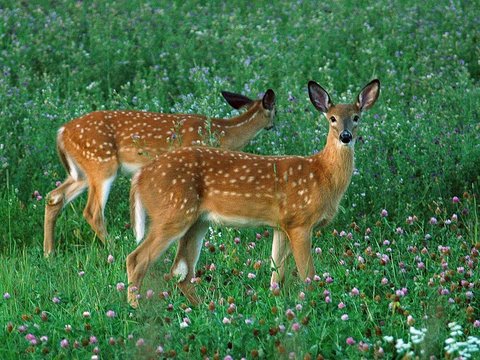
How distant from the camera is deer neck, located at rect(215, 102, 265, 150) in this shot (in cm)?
1006

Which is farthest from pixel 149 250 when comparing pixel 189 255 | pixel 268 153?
pixel 268 153

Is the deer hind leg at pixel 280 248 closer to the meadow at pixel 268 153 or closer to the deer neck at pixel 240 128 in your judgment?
the meadow at pixel 268 153

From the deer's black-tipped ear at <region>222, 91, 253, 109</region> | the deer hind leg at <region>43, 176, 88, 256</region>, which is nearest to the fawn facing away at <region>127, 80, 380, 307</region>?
the deer hind leg at <region>43, 176, 88, 256</region>

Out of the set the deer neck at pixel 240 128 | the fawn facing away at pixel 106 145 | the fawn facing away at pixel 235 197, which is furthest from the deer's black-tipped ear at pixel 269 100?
the fawn facing away at pixel 235 197

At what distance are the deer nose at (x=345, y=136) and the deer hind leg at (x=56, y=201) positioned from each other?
2491 mm

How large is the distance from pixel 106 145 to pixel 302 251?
2.61 meters

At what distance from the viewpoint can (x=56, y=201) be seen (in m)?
9.60

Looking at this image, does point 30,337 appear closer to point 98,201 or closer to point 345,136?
point 345,136

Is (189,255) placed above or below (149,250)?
below

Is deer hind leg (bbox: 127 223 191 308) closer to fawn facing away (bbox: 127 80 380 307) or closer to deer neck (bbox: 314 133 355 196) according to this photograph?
fawn facing away (bbox: 127 80 380 307)

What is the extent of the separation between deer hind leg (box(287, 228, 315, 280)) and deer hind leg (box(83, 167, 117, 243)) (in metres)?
2.05

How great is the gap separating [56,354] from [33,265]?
2.00 metres

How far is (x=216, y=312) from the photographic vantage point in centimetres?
661

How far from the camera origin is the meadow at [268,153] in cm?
634
